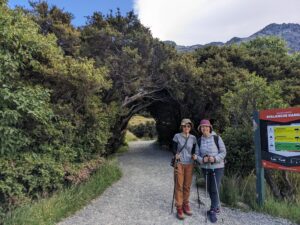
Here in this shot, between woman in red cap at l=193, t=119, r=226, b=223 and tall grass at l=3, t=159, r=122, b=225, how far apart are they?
277cm

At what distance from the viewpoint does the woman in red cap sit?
5699mm

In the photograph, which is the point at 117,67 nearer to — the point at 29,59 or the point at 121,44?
the point at 121,44

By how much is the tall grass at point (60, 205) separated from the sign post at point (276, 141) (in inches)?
151

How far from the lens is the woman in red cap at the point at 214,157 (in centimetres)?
570

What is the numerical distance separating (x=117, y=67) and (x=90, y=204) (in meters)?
5.18

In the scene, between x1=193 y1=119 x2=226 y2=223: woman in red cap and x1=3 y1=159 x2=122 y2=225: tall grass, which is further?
x1=193 y1=119 x2=226 y2=223: woman in red cap

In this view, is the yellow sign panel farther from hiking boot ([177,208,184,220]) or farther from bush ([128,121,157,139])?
bush ([128,121,157,139])

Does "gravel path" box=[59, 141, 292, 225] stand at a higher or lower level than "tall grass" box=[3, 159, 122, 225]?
lower

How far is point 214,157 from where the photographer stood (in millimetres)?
5625

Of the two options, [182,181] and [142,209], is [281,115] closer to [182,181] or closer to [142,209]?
[182,181]

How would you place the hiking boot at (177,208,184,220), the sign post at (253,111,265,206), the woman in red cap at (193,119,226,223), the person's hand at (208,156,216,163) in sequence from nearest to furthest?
the person's hand at (208,156,216,163)
the woman in red cap at (193,119,226,223)
the hiking boot at (177,208,184,220)
the sign post at (253,111,265,206)

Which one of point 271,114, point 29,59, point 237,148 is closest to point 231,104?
point 237,148

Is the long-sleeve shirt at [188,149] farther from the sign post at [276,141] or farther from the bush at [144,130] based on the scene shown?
the bush at [144,130]

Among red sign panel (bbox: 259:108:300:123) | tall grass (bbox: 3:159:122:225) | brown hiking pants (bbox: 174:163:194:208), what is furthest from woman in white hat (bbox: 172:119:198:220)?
tall grass (bbox: 3:159:122:225)
